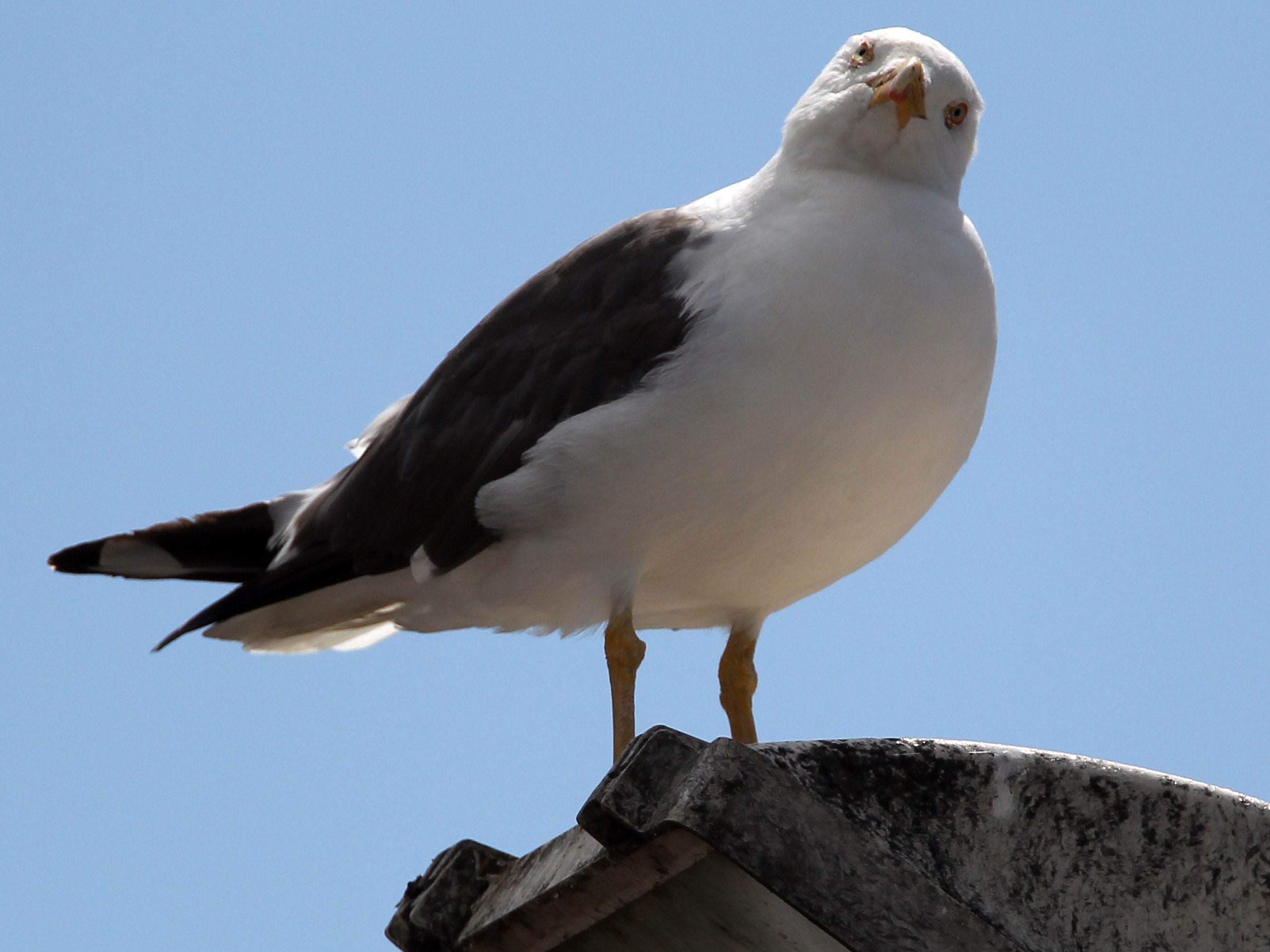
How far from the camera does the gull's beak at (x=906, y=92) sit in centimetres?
545

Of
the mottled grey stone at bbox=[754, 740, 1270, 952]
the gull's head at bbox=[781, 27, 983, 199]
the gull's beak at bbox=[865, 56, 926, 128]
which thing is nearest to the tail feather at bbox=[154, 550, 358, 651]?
the gull's head at bbox=[781, 27, 983, 199]

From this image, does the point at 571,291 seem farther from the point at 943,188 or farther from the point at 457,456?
the point at 943,188

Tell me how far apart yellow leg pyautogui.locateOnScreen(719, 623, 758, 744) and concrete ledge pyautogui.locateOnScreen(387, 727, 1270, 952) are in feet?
7.22

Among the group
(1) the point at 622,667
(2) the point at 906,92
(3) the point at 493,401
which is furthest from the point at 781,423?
(2) the point at 906,92

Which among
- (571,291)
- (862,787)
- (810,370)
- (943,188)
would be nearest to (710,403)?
(810,370)

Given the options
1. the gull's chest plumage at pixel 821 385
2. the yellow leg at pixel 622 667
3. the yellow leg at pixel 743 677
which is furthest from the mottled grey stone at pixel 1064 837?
the yellow leg at pixel 743 677

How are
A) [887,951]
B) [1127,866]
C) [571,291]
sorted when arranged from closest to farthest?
1. [887,951]
2. [1127,866]
3. [571,291]

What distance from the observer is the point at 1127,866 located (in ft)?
11.8

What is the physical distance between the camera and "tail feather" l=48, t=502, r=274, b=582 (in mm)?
6328

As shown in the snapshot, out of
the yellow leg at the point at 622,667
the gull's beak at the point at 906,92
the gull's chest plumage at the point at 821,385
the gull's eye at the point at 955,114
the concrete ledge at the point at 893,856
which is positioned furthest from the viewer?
the gull's eye at the point at 955,114

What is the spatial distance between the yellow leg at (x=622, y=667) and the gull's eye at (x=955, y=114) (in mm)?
2087

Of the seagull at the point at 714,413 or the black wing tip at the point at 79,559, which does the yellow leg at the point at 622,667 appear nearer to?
the seagull at the point at 714,413

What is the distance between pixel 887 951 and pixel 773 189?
10.3 feet

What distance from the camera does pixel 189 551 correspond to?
251 inches
